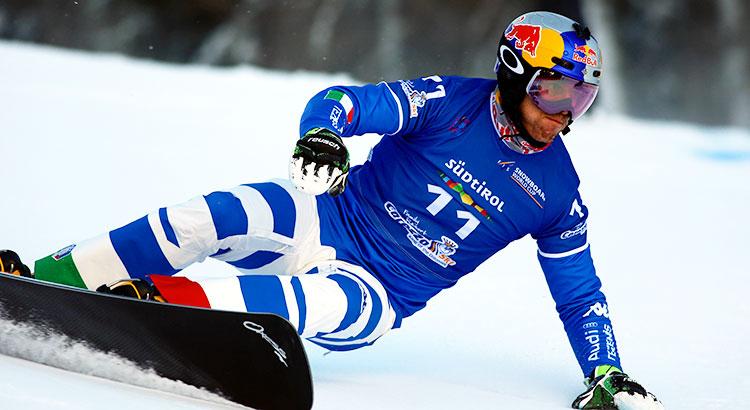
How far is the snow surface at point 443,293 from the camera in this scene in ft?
8.53

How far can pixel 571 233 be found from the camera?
9.11 ft

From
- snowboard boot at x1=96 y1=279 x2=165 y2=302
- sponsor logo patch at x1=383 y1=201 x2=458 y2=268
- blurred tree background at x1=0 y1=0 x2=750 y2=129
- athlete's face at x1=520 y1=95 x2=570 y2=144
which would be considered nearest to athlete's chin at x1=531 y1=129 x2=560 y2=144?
athlete's face at x1=520 y1=95 x2=570 y2=144

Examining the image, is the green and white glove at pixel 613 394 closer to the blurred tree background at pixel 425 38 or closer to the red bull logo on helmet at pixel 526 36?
the red bull logo on helmet at pixel 526 36

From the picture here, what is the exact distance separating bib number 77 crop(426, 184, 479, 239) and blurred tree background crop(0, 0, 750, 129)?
23.7ft

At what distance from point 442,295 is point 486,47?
6.37 m

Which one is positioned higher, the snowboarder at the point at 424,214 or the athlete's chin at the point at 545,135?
the athlete's chin at the point at 545,135

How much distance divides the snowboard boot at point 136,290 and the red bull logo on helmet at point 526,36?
1379mm

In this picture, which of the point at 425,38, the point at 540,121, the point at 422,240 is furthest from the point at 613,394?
the point at 425,38

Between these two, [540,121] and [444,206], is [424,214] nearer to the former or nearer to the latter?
[444,206]

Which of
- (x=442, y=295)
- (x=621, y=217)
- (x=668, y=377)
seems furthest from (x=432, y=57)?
(x=668, y=377)

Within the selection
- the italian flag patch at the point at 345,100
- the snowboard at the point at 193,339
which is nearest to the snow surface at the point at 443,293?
the snowboard at the point at 193,339

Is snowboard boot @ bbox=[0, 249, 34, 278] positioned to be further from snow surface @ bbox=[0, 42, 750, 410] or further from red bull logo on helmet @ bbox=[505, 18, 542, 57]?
red bull logo on helmet @ bbox=[505, 18, 542, 57]

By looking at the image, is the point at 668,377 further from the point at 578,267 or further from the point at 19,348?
the point at 19,348

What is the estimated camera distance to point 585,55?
2639 millimetres
